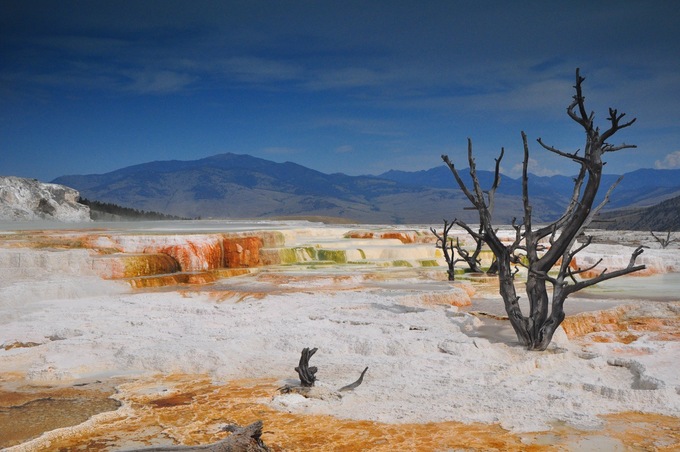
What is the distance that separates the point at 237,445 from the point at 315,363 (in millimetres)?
2751

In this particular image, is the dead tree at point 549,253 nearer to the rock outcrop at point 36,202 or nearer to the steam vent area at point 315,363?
the steam vent area at point 315,363

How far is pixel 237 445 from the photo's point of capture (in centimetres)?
371

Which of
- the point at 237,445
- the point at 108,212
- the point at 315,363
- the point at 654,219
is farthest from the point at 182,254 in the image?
the point at 654,219

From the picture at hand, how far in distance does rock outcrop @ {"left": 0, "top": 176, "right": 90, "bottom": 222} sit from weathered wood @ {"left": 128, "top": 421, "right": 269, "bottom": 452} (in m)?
28.1

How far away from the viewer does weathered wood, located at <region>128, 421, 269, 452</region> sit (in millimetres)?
3615

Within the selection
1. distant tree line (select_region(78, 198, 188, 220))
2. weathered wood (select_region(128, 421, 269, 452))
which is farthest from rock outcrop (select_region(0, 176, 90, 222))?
weathered wood (select_region(128, 421, 269, 452))

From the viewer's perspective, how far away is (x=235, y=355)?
6.64 metres

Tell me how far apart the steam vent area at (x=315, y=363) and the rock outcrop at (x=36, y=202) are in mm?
18558

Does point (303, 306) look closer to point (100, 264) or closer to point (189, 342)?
point (189, 342)

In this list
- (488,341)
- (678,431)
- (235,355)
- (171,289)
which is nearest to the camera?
(678,431)

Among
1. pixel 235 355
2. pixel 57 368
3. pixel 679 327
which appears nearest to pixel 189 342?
pixel 235 355

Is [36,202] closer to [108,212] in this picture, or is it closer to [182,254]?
[108,212]

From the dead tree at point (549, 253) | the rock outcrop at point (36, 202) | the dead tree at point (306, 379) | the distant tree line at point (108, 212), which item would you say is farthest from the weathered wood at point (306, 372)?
the distant tree line at point (108, 212)

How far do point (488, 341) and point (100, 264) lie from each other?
8.07 m
